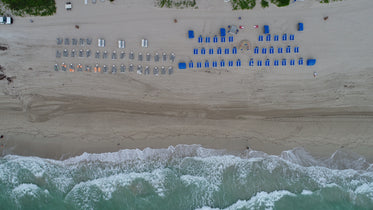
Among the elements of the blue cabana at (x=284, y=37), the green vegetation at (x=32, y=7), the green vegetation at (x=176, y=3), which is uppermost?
the green vegetation at (x=176, y=3)

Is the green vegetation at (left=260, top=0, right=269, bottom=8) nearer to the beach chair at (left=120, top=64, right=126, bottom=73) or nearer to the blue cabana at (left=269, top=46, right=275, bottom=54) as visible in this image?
the blue cabana at (left=269, top=46, right=275, bottom=54)

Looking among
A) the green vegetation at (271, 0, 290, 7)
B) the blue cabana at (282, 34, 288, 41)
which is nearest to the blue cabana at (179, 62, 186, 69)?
the blue cabana at (282, 34, 288, 41)

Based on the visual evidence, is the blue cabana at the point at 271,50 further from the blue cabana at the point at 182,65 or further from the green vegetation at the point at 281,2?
the blue cabana at the point at 182,65

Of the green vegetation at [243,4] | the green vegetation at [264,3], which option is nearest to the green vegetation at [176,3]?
the green vegetation at [243,4]

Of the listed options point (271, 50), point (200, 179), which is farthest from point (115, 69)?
point (271, 50)

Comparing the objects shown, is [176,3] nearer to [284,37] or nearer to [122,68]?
[122,68]

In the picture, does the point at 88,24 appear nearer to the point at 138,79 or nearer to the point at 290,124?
the point at 138,79

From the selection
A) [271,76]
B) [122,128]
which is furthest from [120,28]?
[271,76]
